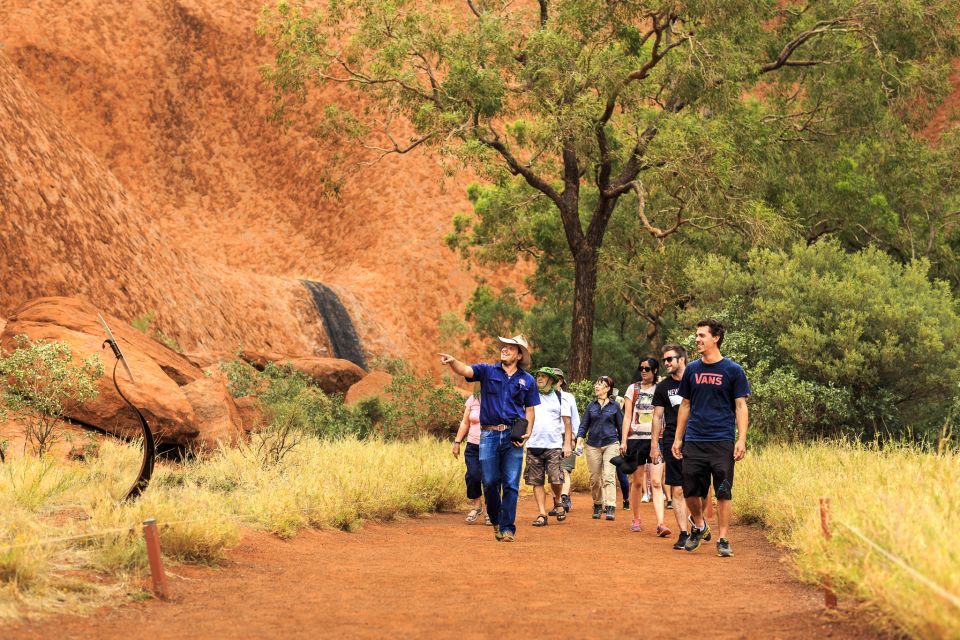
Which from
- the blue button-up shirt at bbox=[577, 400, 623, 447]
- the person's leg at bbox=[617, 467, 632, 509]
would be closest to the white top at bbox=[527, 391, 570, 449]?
the blue button-up shirt at bbox=[577, 400, 623, 447]

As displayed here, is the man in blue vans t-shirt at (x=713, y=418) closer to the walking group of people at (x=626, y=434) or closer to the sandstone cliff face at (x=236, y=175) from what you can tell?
the walking group of people at (x=626, y=434)

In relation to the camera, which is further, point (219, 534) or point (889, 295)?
point (889, 295)

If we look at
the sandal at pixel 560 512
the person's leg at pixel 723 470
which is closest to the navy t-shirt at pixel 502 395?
the person's leg at pixel 723 470

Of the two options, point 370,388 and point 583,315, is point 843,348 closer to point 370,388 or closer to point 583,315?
point 583,315

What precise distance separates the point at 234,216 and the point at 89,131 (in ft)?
24.6

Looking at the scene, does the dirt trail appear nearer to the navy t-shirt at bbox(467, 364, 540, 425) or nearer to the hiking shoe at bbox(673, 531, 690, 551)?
the hiking shoe at bbox(673, 531, 690, 551)

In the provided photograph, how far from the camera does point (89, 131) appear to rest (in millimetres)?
46594

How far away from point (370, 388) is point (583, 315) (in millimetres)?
5595

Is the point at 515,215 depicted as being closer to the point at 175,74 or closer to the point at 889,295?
the point at 889,295

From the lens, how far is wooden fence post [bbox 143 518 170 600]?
679cm

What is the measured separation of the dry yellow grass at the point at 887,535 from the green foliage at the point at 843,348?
7398 millimetres

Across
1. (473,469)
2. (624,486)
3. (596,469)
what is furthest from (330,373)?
(473,469)

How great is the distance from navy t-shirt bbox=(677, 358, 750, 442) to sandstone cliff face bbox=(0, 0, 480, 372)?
25513 mm

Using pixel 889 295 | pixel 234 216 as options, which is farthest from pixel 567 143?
pixel 234 216
